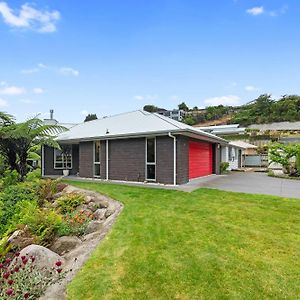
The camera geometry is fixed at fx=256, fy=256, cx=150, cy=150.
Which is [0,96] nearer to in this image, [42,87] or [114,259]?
[42,87]

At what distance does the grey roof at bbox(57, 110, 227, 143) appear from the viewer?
12.4 metres

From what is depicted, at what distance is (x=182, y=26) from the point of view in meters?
13.7

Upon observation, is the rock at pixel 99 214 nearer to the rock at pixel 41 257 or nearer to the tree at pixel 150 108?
the rock at pixel 41 257

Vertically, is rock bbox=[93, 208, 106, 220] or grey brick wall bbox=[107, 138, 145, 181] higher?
grey brick wall bbox=[107, 138, 145, 181]

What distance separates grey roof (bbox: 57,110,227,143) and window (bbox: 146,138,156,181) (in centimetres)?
59

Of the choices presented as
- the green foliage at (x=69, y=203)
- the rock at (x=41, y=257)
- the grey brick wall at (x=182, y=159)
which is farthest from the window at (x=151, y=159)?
the rock at (x=41, y=257)

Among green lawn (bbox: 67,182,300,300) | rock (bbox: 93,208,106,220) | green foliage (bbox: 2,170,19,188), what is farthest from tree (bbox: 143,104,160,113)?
green lawn (bbox: 67,182,300,300)

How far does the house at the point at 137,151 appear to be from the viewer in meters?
12.1

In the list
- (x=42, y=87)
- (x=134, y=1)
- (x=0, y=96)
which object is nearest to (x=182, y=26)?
(x=134, y=1)

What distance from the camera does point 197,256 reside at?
432 cm

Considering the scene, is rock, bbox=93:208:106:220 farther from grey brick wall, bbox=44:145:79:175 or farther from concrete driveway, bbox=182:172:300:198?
grey brick wall, bbox=44:145:79:175

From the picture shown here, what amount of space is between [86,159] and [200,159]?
7.07 metres

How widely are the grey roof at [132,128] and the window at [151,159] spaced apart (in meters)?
0.59

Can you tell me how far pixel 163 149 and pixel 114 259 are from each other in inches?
322
